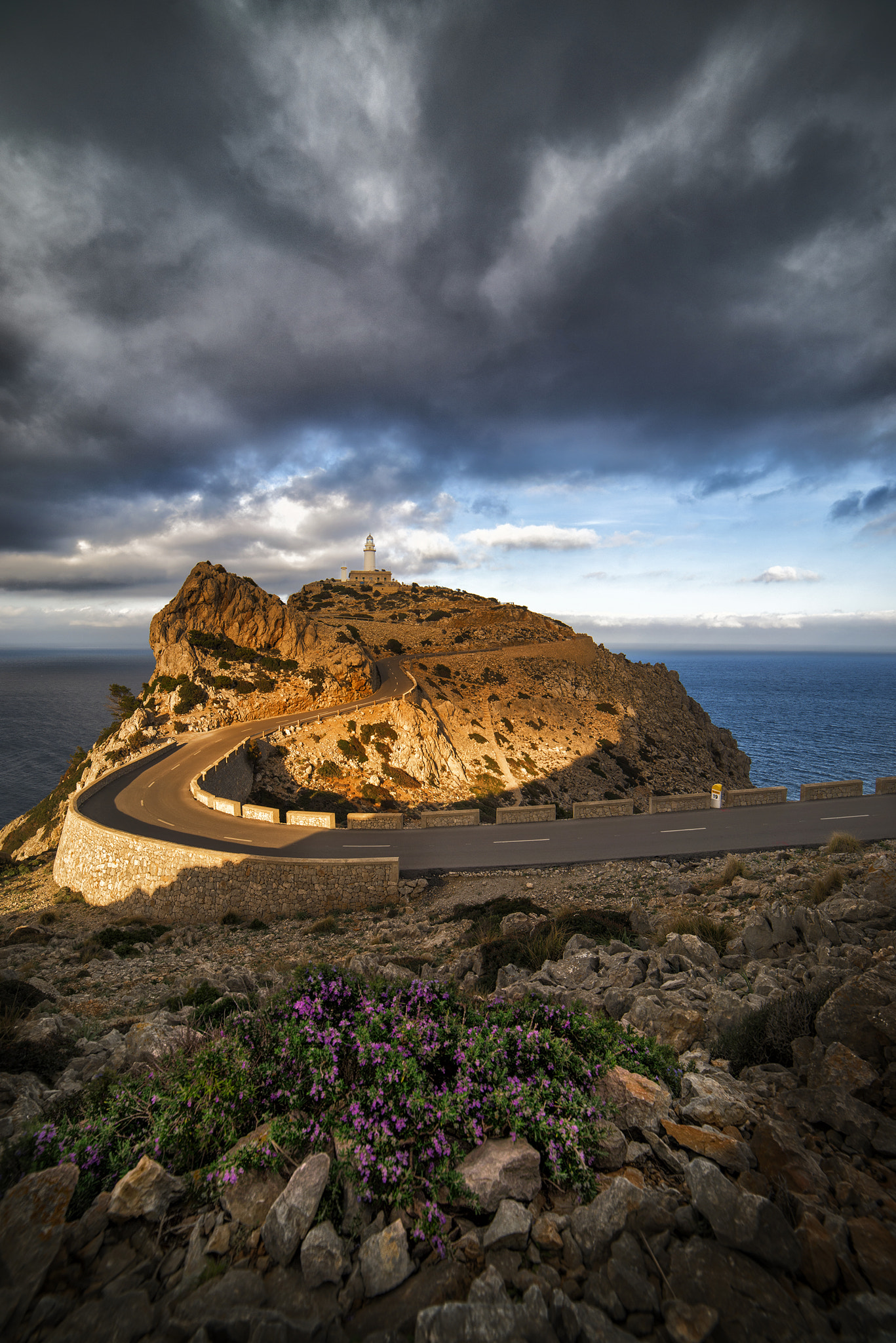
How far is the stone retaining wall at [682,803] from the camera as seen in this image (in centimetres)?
2264

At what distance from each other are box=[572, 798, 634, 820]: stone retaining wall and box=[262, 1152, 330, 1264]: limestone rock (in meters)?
20.6

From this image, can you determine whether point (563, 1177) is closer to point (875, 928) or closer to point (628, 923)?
point (875, 928)

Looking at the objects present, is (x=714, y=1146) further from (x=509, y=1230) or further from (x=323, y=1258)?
(x=323, y=1258)

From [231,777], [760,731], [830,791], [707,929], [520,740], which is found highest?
[707,929]

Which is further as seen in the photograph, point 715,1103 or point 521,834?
point 521,834

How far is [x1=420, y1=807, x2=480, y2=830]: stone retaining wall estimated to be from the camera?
2267cm

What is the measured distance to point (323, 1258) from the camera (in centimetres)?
289

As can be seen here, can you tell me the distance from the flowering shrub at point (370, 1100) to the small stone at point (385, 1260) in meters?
0.24

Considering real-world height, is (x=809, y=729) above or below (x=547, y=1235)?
below

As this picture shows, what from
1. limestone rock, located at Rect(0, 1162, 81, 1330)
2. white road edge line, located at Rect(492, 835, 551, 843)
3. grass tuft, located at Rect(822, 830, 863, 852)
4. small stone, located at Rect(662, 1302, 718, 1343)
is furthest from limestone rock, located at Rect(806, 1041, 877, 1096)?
white road edge line, located at Rect(492, 835, 551, 843)

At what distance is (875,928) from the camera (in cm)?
722

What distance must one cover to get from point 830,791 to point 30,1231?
27751 millimetres

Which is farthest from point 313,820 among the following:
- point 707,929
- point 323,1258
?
point 323,1258

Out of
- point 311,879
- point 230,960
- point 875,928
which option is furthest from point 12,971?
point 875,928
